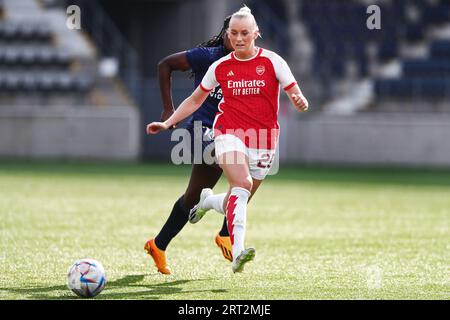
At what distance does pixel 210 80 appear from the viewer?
305 inches

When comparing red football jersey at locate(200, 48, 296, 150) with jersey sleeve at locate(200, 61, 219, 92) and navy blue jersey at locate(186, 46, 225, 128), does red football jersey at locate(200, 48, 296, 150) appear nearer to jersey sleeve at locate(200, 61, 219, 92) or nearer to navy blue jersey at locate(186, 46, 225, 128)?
jersey sleeve at locate(200, 61, 219, 92)

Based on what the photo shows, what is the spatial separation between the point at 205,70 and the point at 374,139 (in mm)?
18977

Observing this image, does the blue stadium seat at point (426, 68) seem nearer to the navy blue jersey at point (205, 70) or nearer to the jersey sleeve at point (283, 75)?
the navy blue jersey at point (205, 70)

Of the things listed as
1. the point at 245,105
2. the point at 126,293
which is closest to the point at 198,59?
the point at 245,105

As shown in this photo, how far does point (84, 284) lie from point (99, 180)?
1331cm

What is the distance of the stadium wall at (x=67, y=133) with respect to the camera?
88.1ft

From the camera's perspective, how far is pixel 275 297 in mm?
6758

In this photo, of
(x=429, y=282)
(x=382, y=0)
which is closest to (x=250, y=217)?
(x=429, y=282)

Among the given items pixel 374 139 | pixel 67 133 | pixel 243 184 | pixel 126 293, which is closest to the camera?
pixel 126 293

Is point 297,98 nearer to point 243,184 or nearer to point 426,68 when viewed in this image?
point 243,184

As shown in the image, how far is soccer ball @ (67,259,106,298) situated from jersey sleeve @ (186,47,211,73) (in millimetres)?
2156

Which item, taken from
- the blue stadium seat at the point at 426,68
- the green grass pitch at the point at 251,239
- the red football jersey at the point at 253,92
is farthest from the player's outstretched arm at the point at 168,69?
the blue stadium seat at the point at 426,68

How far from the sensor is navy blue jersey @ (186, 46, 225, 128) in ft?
27.1

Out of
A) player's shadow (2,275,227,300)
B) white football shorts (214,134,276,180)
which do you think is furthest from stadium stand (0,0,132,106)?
player's shadow (2,275,227,300)
